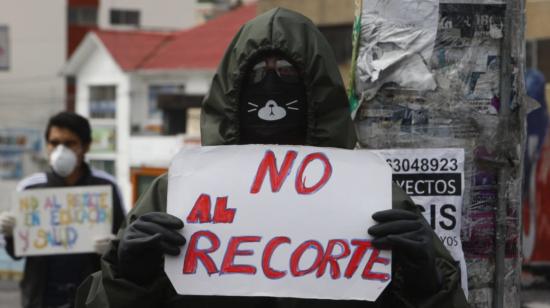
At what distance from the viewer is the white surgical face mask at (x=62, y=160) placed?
6277 millimetres

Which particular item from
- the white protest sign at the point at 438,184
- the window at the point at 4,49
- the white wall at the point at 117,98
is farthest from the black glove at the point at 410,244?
the window at the point at 4,49

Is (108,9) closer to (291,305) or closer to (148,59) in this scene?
(148,59)

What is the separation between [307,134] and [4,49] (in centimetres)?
5102

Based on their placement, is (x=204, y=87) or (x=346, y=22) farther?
(x=204, y=87)

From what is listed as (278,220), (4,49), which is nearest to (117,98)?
(4,49)

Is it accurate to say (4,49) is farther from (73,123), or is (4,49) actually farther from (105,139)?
(73,123)

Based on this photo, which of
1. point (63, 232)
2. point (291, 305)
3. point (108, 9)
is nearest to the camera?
point (291, 305)

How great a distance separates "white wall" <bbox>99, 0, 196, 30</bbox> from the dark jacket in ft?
160

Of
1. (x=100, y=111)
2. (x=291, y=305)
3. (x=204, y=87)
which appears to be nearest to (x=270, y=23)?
(x=291, y=305)

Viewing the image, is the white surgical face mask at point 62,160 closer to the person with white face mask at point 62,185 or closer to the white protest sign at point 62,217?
the person with white face mask at point 62,185

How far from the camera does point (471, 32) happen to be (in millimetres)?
3328

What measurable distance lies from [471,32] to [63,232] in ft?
12.1

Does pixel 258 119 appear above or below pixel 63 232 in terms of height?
above

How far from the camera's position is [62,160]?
6.29m
